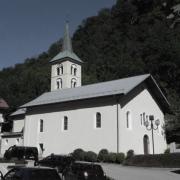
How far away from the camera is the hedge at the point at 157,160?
28.3m

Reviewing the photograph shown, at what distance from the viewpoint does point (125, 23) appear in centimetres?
9200

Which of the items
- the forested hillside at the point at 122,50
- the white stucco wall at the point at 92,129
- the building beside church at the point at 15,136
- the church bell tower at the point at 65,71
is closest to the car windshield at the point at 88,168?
the white stucco wall at the point at 92,129

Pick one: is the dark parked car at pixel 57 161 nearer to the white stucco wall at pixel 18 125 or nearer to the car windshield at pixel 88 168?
the car windshield at pixel 88 168

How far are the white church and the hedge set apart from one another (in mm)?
3854

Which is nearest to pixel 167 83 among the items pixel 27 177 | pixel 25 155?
pixel 25 155

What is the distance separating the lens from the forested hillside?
67062mm

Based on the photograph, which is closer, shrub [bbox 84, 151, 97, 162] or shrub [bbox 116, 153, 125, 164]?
shrub [bbox 116, 153, 125, 164]

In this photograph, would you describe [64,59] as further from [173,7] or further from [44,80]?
[173,7]

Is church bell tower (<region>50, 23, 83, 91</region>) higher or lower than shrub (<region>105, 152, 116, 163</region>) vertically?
higher

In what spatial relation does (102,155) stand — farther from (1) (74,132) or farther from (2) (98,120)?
(1) (74,132)

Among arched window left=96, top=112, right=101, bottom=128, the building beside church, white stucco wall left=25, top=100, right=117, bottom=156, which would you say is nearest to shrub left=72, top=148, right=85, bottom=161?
white stucco wall left=25, top=100, right=117, bottom=156

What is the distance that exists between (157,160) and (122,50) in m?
54.8

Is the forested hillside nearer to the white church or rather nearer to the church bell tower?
the church bell tower

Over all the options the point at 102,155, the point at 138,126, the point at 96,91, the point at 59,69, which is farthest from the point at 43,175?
the point at 59,69
